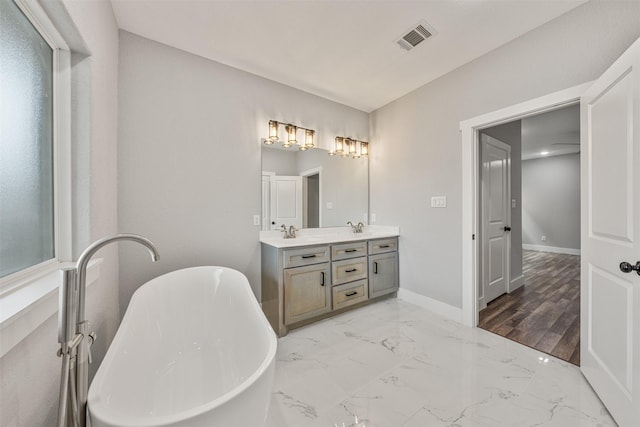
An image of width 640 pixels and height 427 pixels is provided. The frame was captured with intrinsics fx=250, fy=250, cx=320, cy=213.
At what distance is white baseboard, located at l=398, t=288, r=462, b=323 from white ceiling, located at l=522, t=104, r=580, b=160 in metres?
2.71

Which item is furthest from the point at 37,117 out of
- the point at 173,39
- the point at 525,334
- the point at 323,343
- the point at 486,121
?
the point at 525,334

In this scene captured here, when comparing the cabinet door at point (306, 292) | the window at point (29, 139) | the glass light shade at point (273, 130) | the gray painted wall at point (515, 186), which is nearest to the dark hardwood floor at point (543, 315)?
the gray painted wall at point (515, 186)

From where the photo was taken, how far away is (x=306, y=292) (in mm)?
2344

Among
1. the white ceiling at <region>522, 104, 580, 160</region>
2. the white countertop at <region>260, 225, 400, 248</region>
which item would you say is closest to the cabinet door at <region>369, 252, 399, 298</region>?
the white countertop at <region>260, 225, 400, 248</region>

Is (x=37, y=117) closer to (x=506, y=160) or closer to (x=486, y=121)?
(x=486, y=121)

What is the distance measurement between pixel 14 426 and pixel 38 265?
59cm

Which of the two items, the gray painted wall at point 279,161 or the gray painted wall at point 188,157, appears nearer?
the gray painted wall at point 188,157

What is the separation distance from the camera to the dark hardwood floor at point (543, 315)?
2068mm

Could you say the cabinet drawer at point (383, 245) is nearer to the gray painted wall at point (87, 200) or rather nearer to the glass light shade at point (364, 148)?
the glass light shade at point (364, 148)

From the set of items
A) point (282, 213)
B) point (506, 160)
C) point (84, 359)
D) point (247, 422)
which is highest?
point (506, 160)

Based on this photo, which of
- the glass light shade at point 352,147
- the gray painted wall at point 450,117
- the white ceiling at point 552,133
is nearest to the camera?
the gray painted wall at point 450,117

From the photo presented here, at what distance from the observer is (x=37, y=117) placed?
109cm

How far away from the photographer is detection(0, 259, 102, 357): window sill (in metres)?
0.64

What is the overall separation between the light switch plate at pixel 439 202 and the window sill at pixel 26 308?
2.83m
